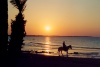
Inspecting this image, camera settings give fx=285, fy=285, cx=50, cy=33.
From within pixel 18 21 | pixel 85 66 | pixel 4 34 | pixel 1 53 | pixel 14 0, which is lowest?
pixel 85 66

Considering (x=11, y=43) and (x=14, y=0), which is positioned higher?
(x=14, y=0)

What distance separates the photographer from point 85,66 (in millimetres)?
13109

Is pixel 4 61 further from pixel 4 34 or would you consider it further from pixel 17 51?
pixel 17 51

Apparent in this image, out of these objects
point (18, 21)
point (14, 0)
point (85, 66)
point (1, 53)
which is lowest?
point (85, 66)

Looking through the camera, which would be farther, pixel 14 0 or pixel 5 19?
pixel 14 0

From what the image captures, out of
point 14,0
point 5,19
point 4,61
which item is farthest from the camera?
point 14,0

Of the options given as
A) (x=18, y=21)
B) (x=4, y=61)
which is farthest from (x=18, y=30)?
(x=4, y=61)

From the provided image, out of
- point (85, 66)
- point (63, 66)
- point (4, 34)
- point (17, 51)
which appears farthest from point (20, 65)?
point (17, 51)

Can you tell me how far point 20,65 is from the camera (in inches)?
486

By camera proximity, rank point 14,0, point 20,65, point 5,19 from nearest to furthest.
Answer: point 5,19 < point 20,65 < point 14,0

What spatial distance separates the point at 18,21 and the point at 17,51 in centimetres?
213

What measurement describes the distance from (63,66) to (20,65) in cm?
193

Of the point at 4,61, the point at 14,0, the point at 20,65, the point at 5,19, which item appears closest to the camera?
the point at 5,19

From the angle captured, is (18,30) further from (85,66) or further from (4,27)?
(4,27)
